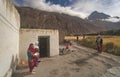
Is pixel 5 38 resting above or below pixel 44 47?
above

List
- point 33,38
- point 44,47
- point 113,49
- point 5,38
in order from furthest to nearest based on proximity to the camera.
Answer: point 113,49, point 44,47, point 33,38, point 5,38

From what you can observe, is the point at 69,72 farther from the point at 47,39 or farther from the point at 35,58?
the point at 47,39

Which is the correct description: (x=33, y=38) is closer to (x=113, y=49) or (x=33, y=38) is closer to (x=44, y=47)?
(x=44, y=47)

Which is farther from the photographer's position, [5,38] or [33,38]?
[33,38]

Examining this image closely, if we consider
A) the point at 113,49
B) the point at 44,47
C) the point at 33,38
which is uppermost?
the point at 33,38

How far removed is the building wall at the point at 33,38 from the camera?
1641cm

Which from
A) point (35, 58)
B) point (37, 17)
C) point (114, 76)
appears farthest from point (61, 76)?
point (37, 17)

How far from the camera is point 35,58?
12.0m

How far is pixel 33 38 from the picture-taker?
1748cm

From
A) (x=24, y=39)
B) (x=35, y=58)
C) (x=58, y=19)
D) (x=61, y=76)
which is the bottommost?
(x=61, y=76)

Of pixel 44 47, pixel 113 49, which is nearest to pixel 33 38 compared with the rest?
pixel 44 47

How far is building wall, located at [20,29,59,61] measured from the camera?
646 inches

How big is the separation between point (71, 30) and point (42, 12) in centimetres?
3237

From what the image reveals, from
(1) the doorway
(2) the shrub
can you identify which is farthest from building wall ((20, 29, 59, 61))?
(2) the shrub
